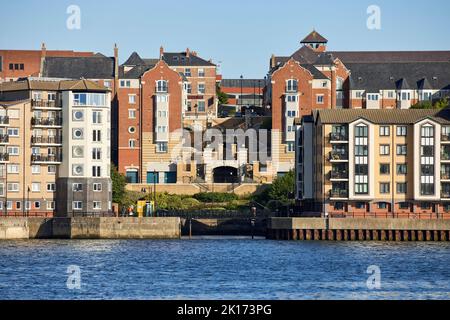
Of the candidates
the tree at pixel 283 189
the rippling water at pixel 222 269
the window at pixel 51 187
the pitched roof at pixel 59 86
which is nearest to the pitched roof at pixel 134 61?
the tree at pixel 283 189

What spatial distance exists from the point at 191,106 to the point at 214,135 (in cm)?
1253

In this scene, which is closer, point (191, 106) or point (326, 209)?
point (326, 209)

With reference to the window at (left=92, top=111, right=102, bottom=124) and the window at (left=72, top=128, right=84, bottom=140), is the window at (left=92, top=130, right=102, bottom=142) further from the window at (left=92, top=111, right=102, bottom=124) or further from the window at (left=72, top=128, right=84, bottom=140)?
the window at (left=72, top=128, right=84, bottom=140)

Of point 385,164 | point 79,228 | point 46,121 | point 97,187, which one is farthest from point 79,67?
point 79,228

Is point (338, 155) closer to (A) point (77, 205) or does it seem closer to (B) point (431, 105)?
(A) point (77, 205)

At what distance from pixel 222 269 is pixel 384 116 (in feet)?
147

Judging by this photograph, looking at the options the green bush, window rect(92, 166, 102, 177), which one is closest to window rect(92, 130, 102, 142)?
window rect(92, 166, 102, 177)

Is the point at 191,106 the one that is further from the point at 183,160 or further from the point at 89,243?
the point at 89,243

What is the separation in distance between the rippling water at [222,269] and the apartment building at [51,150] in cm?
1048

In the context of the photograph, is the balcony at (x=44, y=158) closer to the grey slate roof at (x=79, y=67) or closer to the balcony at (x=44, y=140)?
the balcony at (x=44, y=140)

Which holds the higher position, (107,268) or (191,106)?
(191,106)
